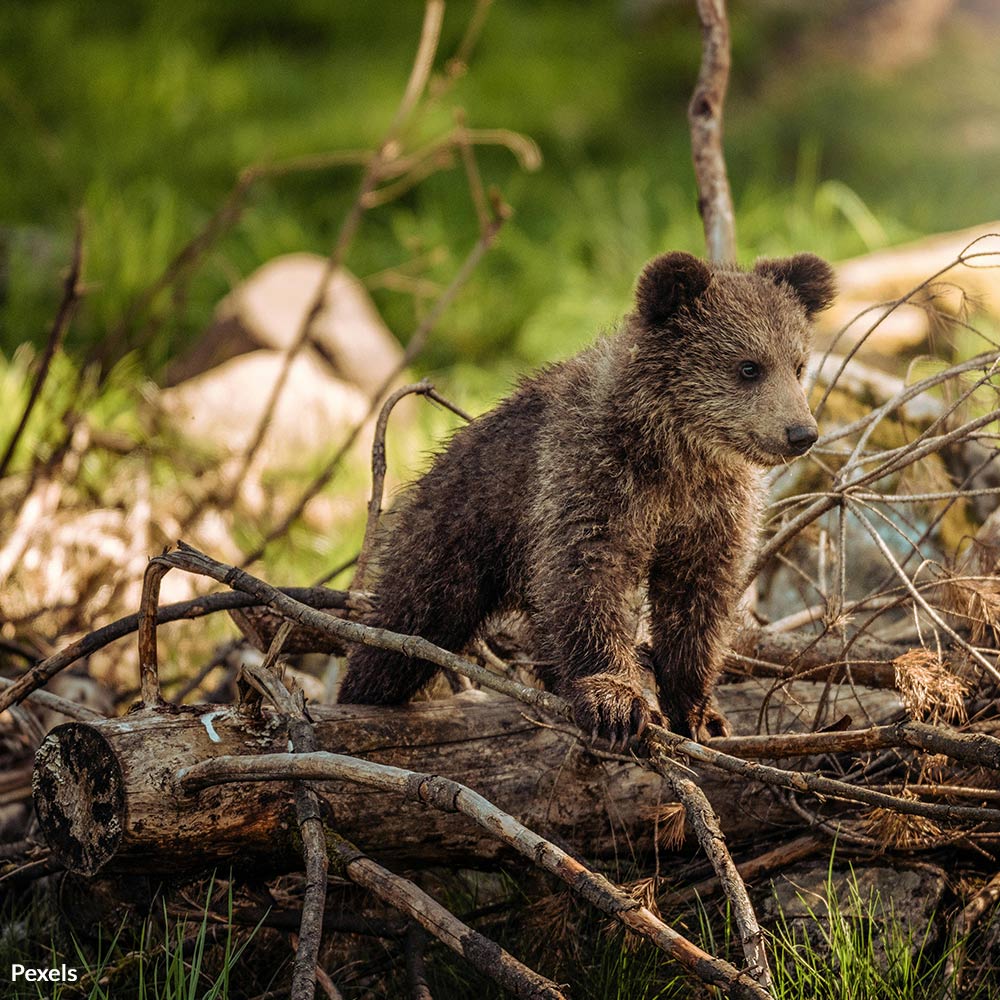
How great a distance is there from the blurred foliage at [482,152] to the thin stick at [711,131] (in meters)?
3.11

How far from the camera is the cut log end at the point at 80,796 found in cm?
271

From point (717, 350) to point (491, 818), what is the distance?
137 centimetres

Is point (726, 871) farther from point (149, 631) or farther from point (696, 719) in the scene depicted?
point (149, 631)

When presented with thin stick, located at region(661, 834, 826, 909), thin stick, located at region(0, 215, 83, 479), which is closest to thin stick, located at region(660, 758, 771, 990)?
thin stick, located at region(661, 834, 826, 909)

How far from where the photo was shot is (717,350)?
10.6 feet

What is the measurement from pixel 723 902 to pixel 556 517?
1.01 metres

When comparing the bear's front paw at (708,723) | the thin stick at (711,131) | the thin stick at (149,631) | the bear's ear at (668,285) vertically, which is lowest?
the bear's front paw at (708,723)

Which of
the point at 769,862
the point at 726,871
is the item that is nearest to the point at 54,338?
the point at 769,862

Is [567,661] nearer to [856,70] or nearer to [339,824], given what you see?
[339,824]

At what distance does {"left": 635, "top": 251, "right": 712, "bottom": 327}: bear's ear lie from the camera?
3.20 m

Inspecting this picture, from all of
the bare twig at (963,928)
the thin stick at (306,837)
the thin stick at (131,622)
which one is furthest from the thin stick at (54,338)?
the bare twig at (963,928)

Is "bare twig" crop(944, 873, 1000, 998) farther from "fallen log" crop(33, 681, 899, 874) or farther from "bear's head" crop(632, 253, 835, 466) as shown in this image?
"bear's head" crop(632, 253, 835, 466)

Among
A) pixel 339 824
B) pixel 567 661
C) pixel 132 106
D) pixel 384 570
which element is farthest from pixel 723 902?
pixel 132 106

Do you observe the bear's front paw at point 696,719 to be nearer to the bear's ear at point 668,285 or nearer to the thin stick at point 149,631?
the bear's ear at point 668,285
